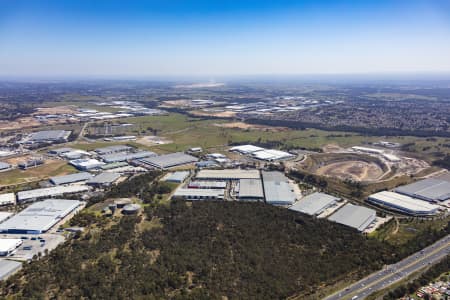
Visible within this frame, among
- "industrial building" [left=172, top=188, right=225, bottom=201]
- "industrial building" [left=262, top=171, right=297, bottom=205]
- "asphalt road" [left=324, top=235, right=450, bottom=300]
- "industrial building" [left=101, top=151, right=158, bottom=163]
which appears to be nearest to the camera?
"asphalt road" [left=324, top=235, right=450, bottom=300]

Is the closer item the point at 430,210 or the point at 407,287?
the point at 407,287

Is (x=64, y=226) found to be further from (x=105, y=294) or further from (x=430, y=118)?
(x=430, y=118)

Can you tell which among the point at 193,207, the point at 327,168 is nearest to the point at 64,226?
the point at 193,207

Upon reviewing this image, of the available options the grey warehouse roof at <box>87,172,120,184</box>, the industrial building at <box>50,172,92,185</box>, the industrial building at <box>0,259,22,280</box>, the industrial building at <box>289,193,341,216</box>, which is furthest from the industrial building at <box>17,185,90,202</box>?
the industrial building at <box>289,193,341,216</box>

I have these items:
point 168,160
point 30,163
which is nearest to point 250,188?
point 168,160

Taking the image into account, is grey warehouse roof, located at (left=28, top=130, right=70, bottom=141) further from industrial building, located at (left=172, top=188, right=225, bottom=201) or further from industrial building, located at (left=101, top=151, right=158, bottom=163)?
industrial building, located at (left=172, top=188, right=225, bottom=201)

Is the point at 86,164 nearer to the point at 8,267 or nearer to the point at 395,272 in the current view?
the point at 8,267

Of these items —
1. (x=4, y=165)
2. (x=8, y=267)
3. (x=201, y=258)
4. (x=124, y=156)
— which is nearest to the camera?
(x=8, y=267)
